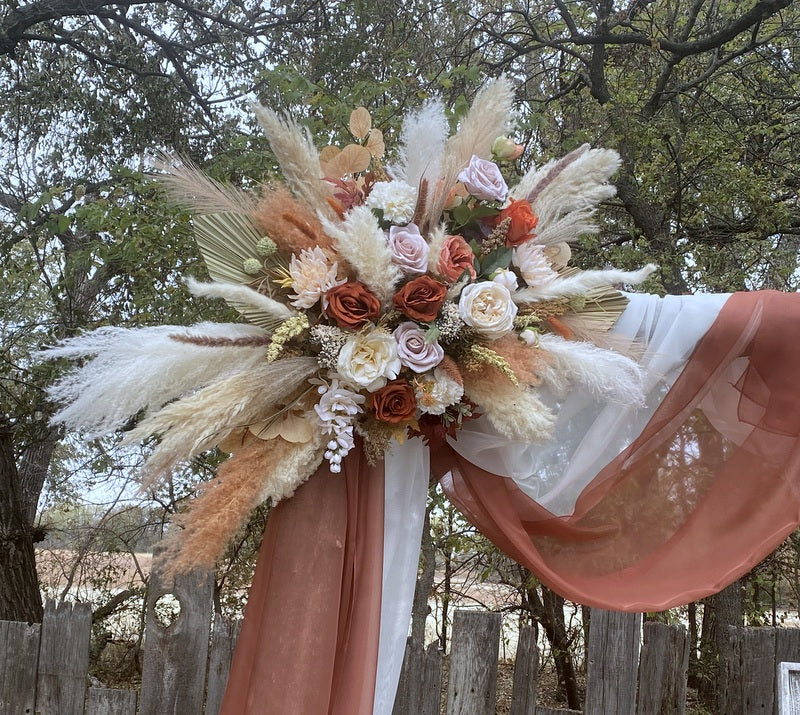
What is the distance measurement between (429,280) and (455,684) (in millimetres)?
1219

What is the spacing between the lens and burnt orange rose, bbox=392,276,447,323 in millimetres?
1589

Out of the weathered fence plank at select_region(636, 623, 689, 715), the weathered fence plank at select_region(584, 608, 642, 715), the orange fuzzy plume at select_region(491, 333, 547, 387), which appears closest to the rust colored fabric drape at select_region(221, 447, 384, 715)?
the orange fuzzy plume at select_region(491, 333, 547, 387)

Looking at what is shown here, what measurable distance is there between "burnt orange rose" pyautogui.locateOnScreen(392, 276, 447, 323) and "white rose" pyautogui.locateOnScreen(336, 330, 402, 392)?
7 cm

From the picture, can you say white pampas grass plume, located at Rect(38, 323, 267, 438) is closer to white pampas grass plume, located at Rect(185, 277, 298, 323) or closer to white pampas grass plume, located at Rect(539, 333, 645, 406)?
white pampas grass plume, located at Rect(185, 277, 298, 323)

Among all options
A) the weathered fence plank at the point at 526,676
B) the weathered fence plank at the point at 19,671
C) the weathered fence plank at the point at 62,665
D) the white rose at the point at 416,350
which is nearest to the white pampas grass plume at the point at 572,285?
the white rose at the point at 416,350

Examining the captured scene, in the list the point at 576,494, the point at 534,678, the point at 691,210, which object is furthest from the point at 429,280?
the point at 691,210

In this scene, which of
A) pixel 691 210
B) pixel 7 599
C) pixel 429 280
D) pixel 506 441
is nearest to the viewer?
pixel 429 280

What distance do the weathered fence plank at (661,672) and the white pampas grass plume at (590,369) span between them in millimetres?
923

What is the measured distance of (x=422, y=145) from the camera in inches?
70.5

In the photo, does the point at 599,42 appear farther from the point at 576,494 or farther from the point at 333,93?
the point at 576,494

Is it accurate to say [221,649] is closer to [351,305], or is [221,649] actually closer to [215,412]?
[215,412]

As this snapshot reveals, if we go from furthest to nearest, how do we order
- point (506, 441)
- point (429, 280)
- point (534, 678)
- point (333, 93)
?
point (333, 93), point (534, 678), point (506, 441), point (429, 280)

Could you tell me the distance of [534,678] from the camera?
2287mm

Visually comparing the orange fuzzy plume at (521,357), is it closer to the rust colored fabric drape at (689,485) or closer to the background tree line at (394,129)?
the rust colored fabric drape at (689,485)
